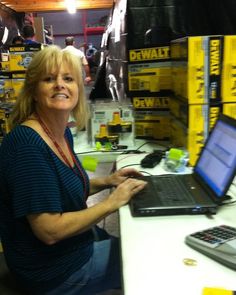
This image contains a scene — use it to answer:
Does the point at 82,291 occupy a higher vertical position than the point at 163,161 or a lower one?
lower

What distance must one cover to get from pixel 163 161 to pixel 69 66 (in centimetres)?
75

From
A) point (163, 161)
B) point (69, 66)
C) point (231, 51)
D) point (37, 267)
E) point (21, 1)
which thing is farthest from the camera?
point (21, 1)

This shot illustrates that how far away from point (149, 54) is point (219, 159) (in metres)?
1.16

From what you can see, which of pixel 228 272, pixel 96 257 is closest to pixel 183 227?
pixel 228 272

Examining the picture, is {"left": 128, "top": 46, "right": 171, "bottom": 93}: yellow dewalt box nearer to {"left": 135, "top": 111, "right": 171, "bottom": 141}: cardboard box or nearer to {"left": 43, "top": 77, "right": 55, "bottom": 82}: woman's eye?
{"left": 135, "top": 111, "right": 171, "bottom": 141}: cardboard box

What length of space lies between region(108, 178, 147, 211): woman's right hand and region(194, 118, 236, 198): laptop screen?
249mm

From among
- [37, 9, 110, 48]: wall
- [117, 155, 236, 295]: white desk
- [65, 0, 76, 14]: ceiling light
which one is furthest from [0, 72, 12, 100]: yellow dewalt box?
[37, 9, 110, 48]: wall

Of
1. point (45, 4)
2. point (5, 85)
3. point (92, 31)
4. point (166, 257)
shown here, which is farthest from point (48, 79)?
point (92, 31)

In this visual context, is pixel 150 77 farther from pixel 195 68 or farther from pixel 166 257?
pixel 166 257

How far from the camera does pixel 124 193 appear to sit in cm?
130

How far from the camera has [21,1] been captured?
9.39 meters

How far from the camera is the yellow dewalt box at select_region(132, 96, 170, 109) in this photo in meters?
2.27

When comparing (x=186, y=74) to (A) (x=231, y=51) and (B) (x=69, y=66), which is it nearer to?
(A) (x=231, y=51)

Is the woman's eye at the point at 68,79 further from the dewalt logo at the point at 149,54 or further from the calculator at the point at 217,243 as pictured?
the dewalt logo at the point at 149,54
